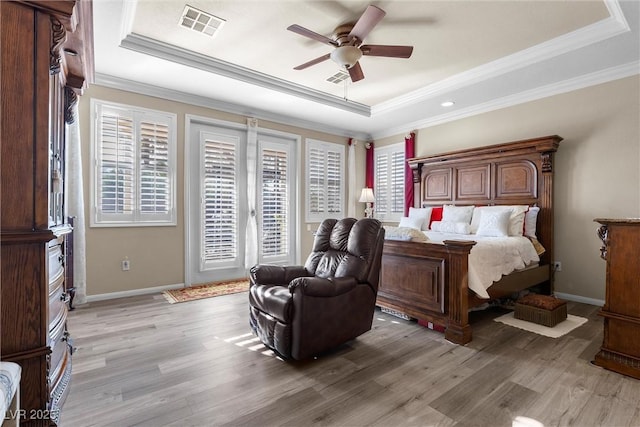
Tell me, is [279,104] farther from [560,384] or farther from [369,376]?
[560,384]

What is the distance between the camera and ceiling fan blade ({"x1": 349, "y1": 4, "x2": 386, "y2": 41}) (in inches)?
94.3

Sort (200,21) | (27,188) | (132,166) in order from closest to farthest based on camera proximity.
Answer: (27,188) → (200,21) → (132,166)

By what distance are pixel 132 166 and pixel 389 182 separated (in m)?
4.54

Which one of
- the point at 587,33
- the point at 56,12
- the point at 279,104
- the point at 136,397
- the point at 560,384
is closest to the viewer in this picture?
the point at 56,12

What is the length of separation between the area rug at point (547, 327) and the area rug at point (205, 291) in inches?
129

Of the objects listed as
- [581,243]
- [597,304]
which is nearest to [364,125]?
[581,243]

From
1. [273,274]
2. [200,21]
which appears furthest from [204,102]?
[273,274]

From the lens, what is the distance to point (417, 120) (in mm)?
5703

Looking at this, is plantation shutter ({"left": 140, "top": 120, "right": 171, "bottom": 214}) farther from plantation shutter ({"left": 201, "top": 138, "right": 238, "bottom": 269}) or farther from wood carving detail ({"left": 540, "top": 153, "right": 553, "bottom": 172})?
wood carving detail ({"left": 540, "top": 153, "right": 553, "bottom": 172})

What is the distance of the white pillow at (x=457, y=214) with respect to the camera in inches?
179

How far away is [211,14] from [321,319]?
286 centimetres

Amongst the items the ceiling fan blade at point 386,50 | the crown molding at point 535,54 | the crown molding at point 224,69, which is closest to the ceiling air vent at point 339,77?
the crown molding at point 224,69

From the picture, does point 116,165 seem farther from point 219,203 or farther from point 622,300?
point 622,300

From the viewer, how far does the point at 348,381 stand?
2.05 meters
